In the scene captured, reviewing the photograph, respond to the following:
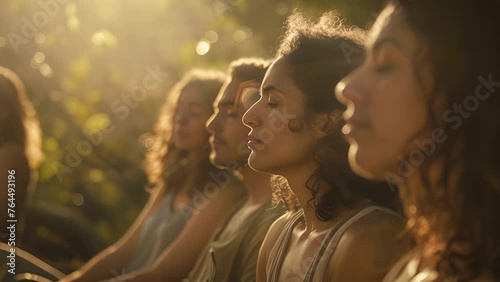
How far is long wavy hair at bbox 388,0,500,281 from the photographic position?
1.93m

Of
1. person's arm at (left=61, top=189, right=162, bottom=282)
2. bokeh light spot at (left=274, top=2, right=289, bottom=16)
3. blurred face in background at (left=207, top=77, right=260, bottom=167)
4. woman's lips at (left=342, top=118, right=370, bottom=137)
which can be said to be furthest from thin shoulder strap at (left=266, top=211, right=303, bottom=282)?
bokeh light spot at (left=274, top=2, right=289, bottom=16)

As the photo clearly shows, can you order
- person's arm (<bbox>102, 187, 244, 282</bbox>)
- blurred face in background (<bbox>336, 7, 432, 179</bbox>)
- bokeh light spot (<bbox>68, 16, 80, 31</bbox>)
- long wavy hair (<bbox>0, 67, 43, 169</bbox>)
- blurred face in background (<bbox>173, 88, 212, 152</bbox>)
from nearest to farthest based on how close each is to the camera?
blurred face in background (<bbox>336, 7, 432, 179</bbox>), person's arm (<bbox>102, 187, 244, 282</bbox>), blurred face in background (<bbox>173, 88, 212, 152</bbox>), long wavy hair (<bbox>0, 67, 43, 169</bbox>), bokeh light spot (<bbox>68, 16, 80, 31</bbox>)

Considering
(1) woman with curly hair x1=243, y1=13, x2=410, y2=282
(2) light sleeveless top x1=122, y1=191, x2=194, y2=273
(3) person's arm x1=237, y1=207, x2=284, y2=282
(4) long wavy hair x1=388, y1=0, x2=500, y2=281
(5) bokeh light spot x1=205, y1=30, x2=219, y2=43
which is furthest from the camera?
(5) bokeh light spot x1=205, y1=30, x2=219, y2=43

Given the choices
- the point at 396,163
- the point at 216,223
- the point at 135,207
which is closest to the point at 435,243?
the point at 396,163

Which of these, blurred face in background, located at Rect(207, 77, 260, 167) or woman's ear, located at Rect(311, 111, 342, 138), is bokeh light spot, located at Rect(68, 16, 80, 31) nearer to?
blurred face in background, located at Rect(207, 77, 260, 167)

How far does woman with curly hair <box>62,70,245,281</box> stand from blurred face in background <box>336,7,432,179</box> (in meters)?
2.31

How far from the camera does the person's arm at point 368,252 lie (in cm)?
270

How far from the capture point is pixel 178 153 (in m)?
5.05

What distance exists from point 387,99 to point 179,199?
9.94 feet

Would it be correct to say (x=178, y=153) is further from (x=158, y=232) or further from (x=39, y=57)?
(x=39, y=57)

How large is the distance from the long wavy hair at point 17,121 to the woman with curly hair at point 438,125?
3248 mm

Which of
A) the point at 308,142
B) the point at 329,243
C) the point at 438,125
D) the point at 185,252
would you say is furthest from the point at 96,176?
the point at 438,125

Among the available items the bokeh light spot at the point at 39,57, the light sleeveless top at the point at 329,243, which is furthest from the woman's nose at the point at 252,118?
the bokeh light spot at the point at 39,57

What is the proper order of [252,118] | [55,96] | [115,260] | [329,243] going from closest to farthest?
[329,243] → [252,118] → [115,260] → [55,96]
